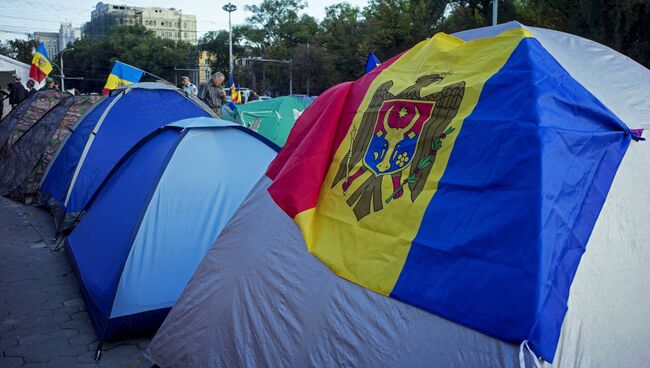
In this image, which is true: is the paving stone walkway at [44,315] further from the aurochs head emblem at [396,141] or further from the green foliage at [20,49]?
the green foliage at [20,49]

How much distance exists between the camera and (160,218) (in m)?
3.85

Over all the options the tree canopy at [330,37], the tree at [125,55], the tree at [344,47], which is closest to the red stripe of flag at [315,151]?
the tree canopy at [330,37]

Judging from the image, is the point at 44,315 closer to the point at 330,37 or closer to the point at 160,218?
the point at 160,218

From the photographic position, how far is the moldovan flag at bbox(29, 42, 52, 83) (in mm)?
14664

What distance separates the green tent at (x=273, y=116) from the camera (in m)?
10.1

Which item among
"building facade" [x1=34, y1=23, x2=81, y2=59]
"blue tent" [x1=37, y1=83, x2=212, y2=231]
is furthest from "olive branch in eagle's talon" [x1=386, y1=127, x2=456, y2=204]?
"building facade" [x1=34, y1=23, x2=81, y2=59]

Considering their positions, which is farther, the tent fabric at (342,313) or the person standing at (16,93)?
the person standing at (16,93)

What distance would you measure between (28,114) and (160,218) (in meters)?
7.45

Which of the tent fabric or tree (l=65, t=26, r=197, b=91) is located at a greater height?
tree (l=65, t=26, r=197, b=91)

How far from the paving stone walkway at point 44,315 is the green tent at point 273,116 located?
4.63m

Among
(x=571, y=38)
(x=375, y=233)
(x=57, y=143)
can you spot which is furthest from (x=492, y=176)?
(x=57, y=143)

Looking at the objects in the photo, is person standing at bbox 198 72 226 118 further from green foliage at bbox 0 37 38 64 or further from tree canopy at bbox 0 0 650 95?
green foliage at bbox 0 37 38 64

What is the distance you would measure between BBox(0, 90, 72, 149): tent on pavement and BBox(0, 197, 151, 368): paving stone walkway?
12.5ft

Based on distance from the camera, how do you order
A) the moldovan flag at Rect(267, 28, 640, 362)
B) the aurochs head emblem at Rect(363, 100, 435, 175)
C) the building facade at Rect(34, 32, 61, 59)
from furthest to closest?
the building facade at Rect(34, 32, 61, 59) → the aurochs head emblem at Rect(363, 100, 435, 175) → the moldovan flag at Rect(267, 28, 640, 362)
